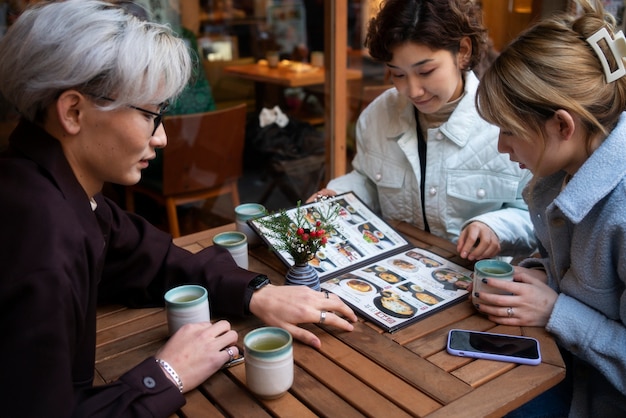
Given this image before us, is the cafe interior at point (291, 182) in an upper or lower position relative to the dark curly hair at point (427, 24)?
lower

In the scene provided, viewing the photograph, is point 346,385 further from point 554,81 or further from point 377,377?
point 554,81

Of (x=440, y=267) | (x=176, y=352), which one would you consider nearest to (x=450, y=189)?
(x=440, y=267)

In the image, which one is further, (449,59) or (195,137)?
(195,137)

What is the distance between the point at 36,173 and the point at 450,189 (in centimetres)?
125

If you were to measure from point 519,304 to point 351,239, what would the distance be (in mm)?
522

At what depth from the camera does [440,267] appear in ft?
4.96

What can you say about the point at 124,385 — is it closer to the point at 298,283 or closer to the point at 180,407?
the point at 180,407

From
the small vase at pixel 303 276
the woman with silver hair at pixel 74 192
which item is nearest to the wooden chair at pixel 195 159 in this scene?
the small vase at pixel 303 276

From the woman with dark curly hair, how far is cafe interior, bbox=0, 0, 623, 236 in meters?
1.32

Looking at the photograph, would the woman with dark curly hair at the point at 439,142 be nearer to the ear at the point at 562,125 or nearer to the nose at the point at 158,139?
the ear at the point at 562,125

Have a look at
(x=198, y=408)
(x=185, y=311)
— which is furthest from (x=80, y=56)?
(x=198, y=408)

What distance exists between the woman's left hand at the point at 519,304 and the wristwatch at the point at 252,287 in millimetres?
498

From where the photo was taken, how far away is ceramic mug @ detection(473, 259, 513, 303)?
1.27 metres

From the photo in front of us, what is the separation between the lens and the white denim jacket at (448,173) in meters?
1.77
